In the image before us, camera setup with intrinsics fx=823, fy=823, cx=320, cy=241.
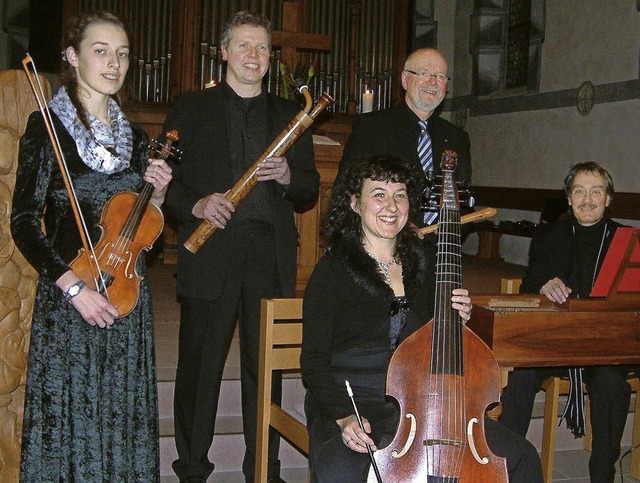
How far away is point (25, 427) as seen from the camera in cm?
228

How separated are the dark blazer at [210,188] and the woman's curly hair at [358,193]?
437 mm

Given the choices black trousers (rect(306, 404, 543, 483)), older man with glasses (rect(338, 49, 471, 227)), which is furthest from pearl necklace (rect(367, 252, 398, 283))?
older man with glasses (rect(338, 49, 471, 227))

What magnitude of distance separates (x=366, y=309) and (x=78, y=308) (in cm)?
86

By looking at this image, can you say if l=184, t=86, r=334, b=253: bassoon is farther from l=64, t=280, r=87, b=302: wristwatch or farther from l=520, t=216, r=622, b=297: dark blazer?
l=520, t=216, r=622, b=297: dark blazer

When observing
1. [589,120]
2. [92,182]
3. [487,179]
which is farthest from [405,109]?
[487,179]

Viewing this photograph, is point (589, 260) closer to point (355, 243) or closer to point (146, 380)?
point (355, 243)

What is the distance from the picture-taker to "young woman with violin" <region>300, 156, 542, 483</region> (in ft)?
7.68

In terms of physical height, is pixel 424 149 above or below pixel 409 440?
above

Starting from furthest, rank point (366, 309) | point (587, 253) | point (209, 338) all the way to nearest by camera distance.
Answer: point (587, 253) < point (209, 338) < point (366, 309)

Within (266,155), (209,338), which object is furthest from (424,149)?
(209,338)

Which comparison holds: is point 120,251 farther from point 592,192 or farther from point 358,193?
point 592,192

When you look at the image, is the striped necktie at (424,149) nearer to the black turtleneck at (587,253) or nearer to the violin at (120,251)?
the black turtleneck at (587,253)

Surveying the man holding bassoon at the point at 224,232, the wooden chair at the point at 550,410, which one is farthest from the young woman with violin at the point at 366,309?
the wooden chair at the point at 550,410

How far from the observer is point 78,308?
2.19 metres
